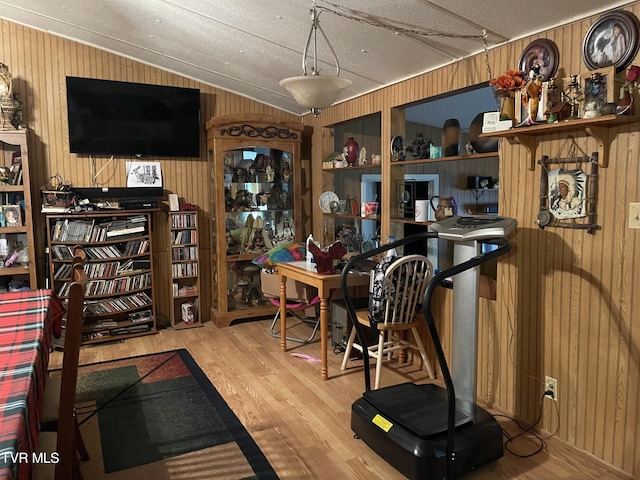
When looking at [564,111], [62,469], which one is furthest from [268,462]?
[564,111]

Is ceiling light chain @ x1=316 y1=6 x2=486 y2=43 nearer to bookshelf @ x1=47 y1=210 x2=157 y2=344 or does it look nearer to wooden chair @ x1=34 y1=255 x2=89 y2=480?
wooden chair @ x1=34 y1=255 x2=89 y2=480

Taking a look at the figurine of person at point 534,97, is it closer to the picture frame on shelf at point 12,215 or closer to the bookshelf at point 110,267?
the bookshelf at point 110,267

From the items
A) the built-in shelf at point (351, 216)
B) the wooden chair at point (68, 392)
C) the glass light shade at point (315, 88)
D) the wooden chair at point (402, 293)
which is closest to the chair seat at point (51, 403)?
the wooden chair at point (68, 392)

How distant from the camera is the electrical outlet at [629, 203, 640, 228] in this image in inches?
86.1

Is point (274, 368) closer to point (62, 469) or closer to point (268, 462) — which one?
point (268, 462)

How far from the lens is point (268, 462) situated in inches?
96.1

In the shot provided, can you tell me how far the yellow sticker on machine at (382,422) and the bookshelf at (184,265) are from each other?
110 inches

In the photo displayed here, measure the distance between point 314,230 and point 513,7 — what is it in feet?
10.7

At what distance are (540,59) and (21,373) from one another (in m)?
2.69

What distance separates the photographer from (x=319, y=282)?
135 inches

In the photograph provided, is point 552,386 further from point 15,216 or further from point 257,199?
point 15,216

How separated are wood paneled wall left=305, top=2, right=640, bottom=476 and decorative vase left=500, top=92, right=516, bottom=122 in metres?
0.24

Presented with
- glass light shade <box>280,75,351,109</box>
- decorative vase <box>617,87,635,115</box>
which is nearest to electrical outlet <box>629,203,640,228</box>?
decorative vase <box>617,87,635,115</box>

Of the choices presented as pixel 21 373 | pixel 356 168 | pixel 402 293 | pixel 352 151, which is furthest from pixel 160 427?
pixel 352 151
